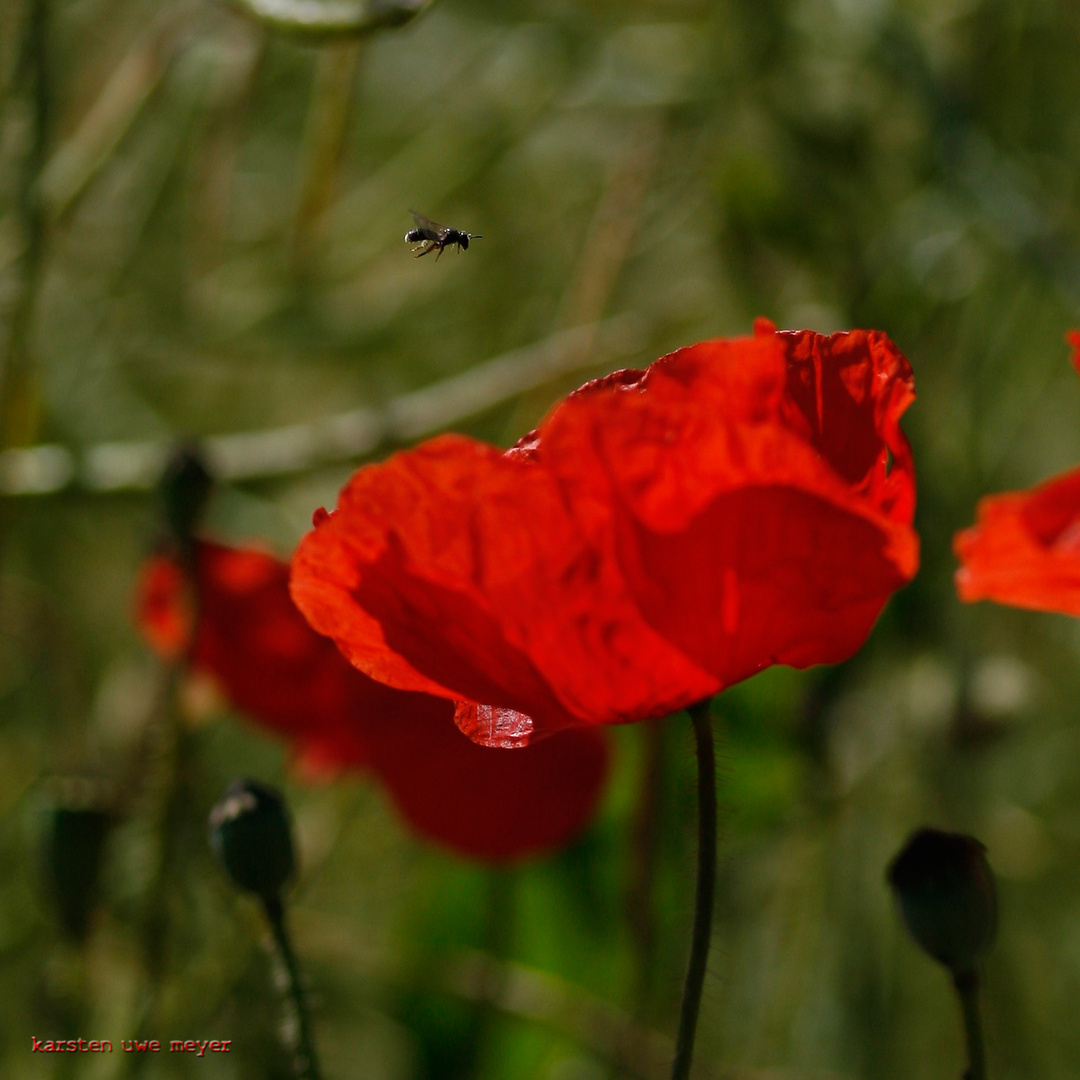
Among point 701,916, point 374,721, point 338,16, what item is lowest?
point 374,721

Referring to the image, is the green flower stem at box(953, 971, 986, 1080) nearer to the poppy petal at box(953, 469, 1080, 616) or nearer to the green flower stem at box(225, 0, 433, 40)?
the poppy petal at box(953, 469, 1080, 616)

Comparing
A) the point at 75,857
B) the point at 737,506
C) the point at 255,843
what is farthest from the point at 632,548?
the point at 75,857

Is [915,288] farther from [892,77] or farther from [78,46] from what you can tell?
[78,46]

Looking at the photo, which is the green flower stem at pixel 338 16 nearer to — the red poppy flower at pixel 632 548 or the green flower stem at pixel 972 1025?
the red poppy flower at pixel 632 548

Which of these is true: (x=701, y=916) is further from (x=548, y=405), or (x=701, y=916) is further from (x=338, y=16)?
(x=548, y=405)

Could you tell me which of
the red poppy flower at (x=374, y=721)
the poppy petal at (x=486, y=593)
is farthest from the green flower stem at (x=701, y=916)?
the red poppy flower at (x=374, y=721)

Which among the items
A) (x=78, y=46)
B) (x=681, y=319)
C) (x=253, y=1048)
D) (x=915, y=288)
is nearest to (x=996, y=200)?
(x=915, y=288)

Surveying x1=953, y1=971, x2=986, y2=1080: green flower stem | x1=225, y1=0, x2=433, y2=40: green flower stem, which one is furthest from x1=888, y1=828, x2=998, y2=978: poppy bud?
x1=225, y1=0, x2=433, y2=40: green flower stem
